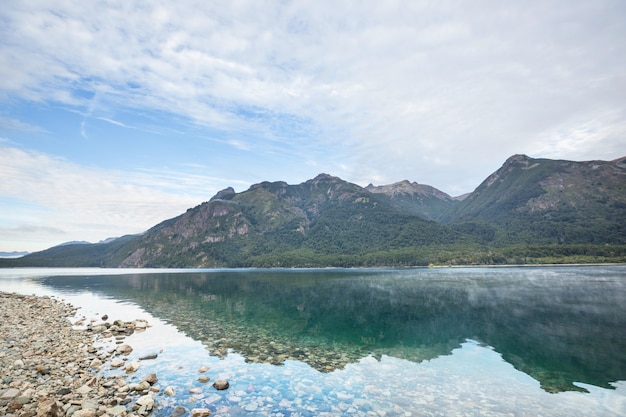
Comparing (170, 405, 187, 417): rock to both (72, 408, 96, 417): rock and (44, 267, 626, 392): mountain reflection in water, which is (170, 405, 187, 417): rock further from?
(44, 267, 626, 392): mountain reflection in water

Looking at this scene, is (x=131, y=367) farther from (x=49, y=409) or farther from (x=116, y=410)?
(x=49, y=409)

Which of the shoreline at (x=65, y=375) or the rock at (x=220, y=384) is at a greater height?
the shoreline at (x=65, y=375)

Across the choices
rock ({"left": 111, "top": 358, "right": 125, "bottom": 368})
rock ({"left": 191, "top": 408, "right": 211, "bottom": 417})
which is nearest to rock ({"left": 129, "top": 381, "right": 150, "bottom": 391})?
rock ({"left": 191, "top": 408, "right": 211, "bottom": 417})

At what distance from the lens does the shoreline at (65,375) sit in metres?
14.5

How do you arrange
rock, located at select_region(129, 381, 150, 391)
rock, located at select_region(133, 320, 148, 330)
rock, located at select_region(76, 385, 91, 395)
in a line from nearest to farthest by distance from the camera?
rock, located at select_region(76, 385, 91, 395), rock, located at select_region(129, 381, 150, 391), rock, located at select_region(133, 320, 148, 330)

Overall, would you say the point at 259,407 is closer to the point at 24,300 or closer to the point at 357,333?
the point at 357,333

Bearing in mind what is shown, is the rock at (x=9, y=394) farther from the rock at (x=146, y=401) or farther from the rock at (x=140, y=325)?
the rock at (x=140, y=325)

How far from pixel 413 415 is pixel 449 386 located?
517 cm

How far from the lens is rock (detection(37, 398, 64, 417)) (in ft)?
43.7

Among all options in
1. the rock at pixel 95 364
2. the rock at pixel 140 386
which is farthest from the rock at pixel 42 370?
the rock at pixel 140 386

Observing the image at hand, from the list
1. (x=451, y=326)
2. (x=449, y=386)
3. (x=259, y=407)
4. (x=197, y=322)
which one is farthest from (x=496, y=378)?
(x=197, y=322)

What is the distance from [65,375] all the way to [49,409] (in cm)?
738

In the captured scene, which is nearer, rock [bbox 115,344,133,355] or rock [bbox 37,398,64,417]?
rock [bbox 37,398,64,417]

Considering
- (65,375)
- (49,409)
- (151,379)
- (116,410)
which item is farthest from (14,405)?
(151,379)
